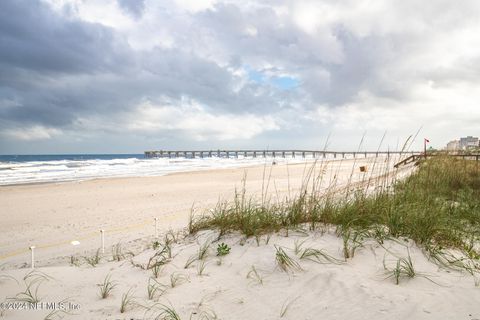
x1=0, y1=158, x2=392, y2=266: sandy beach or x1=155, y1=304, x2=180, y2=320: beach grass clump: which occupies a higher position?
x1=155, y1=304, x2=180, y2=320: beach grass clump

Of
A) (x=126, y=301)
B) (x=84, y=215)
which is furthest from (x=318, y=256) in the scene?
(x=84, y=215)

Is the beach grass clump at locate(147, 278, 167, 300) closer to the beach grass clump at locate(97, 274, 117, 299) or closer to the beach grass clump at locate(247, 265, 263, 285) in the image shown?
the beach grass clump at locate(97, 274, 117, 299)

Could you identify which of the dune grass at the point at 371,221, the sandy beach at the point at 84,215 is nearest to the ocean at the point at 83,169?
the sandy beach at the point at 84,215

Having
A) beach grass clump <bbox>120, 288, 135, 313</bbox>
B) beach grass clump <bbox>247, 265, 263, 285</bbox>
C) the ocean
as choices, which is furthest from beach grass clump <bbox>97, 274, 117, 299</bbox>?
the ocean

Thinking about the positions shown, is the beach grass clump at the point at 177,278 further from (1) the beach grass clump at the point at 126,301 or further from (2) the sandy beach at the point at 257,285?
(1) the beach grass clump at the point at 126,301

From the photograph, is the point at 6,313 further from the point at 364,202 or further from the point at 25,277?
the point at 364,202

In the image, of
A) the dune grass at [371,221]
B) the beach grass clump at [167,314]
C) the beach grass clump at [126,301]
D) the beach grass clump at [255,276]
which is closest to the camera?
the beach grass clump at [167,314]

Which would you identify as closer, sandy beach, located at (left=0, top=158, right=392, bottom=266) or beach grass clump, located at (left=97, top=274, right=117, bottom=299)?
beach grass clump, located at (left=97, top=274, right=117, bottom=299)

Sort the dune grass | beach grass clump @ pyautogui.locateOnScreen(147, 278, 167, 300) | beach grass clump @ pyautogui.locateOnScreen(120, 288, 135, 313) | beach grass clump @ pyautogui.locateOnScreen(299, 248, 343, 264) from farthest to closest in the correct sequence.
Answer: the dune grass < beach grass clump @ pyautogui.locateOnScreen(299, 248, 343, 264) < beach grass clump @ pyautogui.locateOnScreen(147, 278, 167, 300) < beach grass clump @ pyautogui.locateOnScreen(120, 288, 135, 313)

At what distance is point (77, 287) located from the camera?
3.13 m

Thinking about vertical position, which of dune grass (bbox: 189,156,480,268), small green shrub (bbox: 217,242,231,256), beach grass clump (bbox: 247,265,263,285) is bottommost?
beach grass clump (bbox: 247,265,263,285)

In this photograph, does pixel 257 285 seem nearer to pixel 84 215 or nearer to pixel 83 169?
pixel 84 215

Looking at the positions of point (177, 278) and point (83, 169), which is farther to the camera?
point (83, 169)

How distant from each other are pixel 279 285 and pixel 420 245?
63.9 inches
